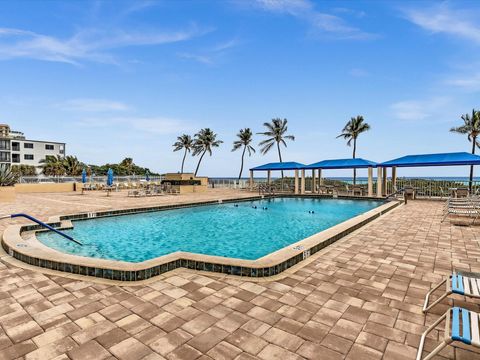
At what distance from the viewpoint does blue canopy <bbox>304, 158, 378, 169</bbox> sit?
18169 mm

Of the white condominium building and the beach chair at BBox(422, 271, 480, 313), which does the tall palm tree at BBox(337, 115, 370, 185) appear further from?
the white condominium building

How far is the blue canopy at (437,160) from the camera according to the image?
14.6m

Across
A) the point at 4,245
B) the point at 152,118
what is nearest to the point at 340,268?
the point at 4,245

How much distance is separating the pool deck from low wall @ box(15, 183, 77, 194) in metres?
21.0

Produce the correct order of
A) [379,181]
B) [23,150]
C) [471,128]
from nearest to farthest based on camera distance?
[379,181] < [471,128] < [23,150]

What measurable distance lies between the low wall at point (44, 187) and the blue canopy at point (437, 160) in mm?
25514

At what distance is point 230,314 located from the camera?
2.83 m

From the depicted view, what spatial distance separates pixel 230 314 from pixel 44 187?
25257 millimetres

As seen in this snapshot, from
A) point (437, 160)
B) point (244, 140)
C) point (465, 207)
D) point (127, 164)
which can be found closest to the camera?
point (465, 207)

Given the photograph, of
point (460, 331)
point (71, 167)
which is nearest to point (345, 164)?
point (460, 331)

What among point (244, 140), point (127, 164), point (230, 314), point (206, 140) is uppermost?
point (206, 140)

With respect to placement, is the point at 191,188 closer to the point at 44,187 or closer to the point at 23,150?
the point at 44,187

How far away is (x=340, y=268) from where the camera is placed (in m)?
4.27

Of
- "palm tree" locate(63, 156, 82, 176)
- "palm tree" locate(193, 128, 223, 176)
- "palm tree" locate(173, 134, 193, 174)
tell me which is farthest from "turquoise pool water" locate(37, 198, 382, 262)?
"palm tree" locate(173, 134, 193, 174)
